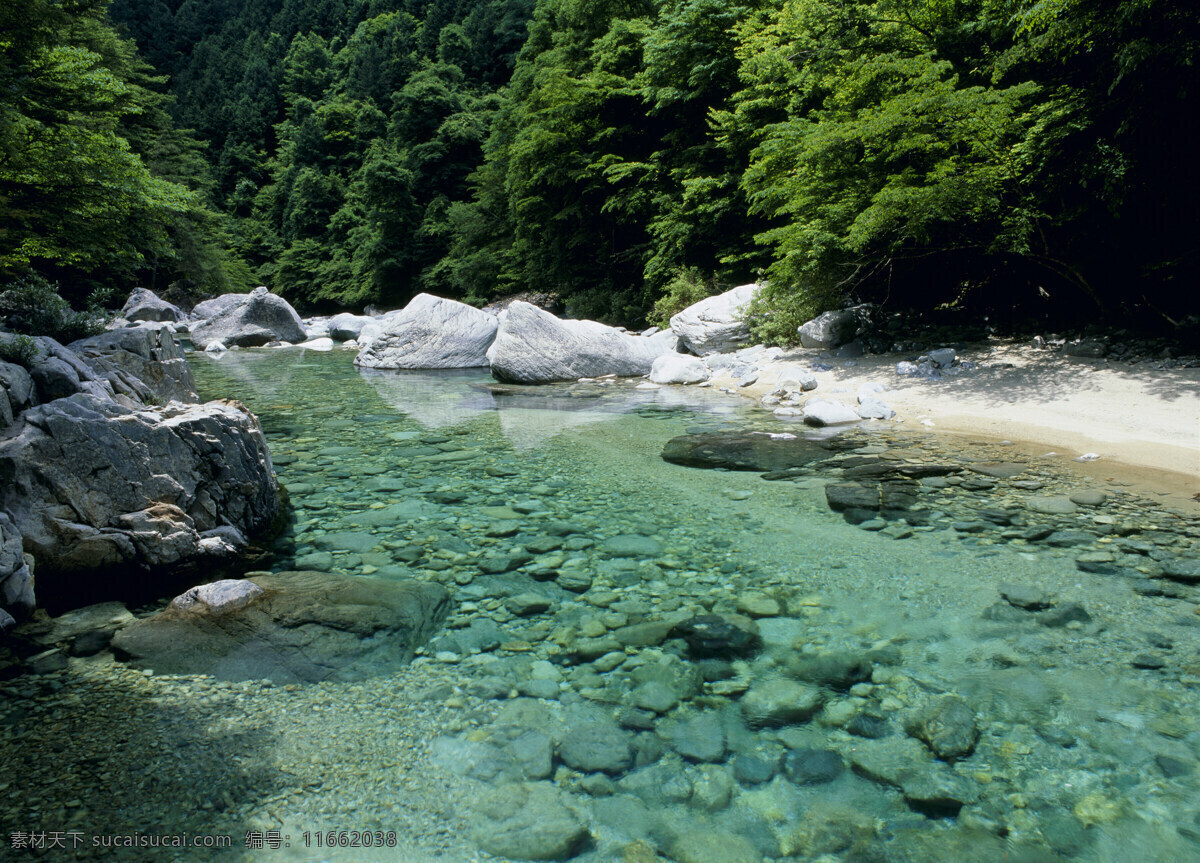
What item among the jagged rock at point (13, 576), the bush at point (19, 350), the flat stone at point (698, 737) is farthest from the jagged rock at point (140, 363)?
the flat stone at point (698, 737)

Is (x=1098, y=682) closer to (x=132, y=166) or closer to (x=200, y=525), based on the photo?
(x=200, y=525)

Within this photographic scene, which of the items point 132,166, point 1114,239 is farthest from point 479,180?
point 1114,239

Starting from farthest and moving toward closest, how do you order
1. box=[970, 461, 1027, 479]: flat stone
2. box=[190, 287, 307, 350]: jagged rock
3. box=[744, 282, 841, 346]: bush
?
box=[190, 287, 307, 350]: jagged rock < box=[744, 282, 841, 346]: bush < box=[970, 461, 1027, 479]: flat stone

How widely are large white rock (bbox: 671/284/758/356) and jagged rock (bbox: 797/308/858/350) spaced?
A: 203 cm

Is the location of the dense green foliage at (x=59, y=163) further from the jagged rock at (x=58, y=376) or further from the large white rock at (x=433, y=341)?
the jagged rock at (x=58, y=376)

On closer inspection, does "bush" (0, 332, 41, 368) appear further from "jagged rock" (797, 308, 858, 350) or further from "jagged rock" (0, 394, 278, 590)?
"jagged rock" (797, 308, 858, 350)

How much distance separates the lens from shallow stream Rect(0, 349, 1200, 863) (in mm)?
2111

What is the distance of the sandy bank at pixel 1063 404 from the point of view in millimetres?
5969

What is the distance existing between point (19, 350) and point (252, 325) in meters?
22.7

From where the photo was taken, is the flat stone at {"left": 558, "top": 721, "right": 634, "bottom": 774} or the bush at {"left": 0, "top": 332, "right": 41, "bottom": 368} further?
the bush at {"left": 0, "top": 332, "right": 41, "bottom": 368}

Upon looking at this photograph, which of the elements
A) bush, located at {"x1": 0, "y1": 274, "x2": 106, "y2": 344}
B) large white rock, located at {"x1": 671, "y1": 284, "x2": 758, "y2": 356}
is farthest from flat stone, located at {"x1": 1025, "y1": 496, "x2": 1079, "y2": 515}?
large white rock, located at {"x1": 671, "y1": 284, "x2": 758, "y2": 356}

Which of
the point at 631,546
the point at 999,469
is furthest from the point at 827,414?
the point at 631,546

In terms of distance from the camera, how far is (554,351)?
13328 mm

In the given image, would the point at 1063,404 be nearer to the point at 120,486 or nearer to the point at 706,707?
the point at 706,707
